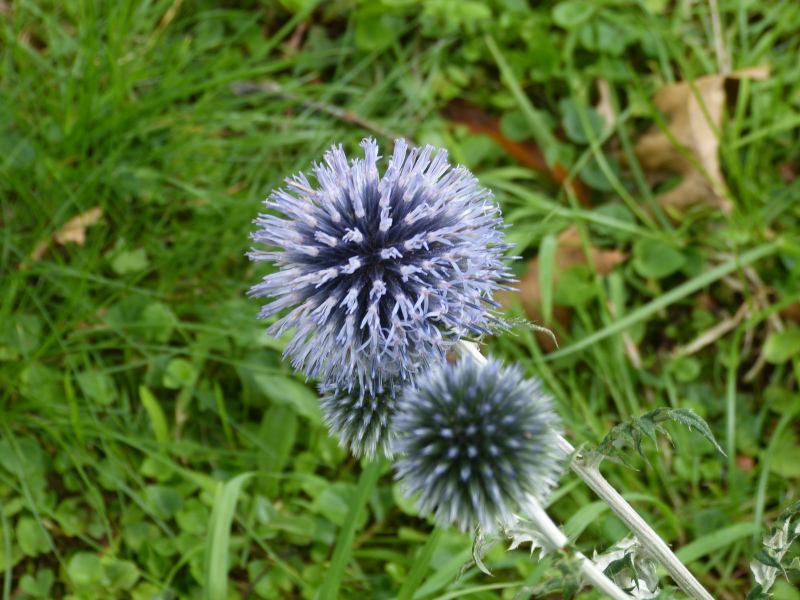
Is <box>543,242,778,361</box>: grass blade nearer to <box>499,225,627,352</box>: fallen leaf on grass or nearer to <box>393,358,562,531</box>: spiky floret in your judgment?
<box>499,225,627,352</box>: fallen leaf on grass

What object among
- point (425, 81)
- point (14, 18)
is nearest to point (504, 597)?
point (425, 81)

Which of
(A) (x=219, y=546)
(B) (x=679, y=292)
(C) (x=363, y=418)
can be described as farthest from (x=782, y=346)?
(A) (x=219, y=546)

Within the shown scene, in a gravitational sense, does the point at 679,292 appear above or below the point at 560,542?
above

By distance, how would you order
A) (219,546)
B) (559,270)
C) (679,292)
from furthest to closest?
(559,270) < (679,292) < (219,546)

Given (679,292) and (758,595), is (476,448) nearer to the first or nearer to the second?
(758,595)

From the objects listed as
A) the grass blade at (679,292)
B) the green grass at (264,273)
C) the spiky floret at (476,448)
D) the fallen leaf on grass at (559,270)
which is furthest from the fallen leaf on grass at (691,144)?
the spiky floret at (476,448)

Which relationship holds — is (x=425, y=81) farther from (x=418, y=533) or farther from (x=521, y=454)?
(x=521, y=454)
